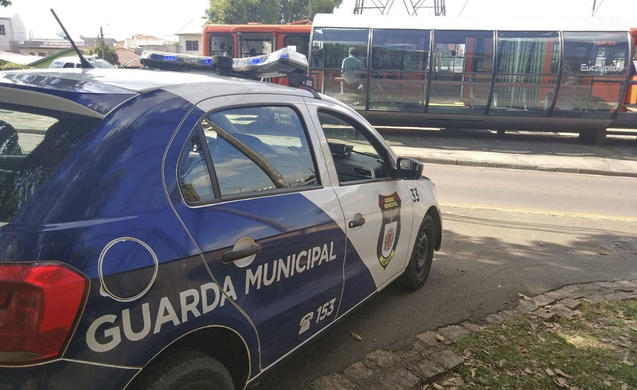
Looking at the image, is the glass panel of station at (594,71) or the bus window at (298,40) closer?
the glass panel of station at (594,71)

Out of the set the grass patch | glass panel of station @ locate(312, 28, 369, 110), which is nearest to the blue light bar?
the grass patch

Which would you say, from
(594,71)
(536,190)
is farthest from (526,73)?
(536,190)

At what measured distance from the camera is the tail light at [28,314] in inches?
56.7

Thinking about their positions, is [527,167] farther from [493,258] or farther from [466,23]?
[493,258]

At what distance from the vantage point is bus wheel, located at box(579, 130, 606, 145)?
14281 millimetres

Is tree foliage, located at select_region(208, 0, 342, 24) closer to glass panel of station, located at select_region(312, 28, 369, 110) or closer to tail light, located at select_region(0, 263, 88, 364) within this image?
glass panel of station, located at select_region(312, 28, 369, 110)

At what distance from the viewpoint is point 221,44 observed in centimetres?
1719

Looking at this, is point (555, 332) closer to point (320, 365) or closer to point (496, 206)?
point (320, 365)

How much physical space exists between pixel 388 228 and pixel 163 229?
6.24ft

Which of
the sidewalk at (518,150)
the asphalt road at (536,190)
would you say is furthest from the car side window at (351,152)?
the sidewalk at (518,150)

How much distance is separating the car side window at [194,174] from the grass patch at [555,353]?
196 centimetres

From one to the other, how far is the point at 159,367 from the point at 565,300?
3606mm

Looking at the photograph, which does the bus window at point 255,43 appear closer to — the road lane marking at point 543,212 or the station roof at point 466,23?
the station roof at point 466,23

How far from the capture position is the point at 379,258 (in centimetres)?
329
